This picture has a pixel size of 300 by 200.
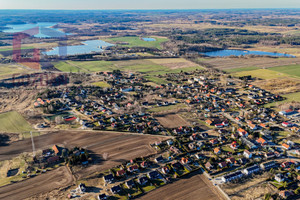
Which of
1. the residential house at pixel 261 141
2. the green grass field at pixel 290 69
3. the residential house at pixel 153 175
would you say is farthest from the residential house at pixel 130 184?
the green grass field at pixel 290 69

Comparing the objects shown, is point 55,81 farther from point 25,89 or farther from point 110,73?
point 110,73

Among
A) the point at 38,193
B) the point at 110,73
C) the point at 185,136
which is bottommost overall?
the point at 38,193

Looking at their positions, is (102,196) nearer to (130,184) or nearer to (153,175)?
(130,184)

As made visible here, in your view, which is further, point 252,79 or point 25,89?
point 252,79

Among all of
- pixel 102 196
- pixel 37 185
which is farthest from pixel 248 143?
pixel 37 185

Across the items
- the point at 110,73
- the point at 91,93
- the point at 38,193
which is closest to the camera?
the point at 38,193

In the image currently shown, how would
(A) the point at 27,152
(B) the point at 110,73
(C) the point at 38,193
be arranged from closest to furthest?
(C) the point at 38,193 → (A) the point at 27,152 → (B) the point at 110,73

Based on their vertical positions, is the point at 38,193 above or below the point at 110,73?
below

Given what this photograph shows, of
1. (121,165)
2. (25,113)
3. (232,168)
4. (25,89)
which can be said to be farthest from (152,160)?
(25,89)

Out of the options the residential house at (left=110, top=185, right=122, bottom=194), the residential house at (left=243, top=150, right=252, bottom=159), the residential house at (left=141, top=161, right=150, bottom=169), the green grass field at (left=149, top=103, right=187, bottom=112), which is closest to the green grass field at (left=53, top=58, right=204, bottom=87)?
the green grass field at (left=149, top=103, right=187, bottom=112)
